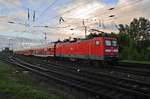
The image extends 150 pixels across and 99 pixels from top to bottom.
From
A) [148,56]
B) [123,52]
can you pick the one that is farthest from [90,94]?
[123,52]

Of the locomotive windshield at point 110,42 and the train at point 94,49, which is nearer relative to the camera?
the train at point 94,49

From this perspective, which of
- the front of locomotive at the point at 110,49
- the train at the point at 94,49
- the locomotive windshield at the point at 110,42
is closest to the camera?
the front of locomotive at the point at 110,49

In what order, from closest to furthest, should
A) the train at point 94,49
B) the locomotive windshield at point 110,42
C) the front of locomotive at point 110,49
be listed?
the front of locomotive at point 110,49, the train at point 94,49, the locomotive windshield at point 110,42

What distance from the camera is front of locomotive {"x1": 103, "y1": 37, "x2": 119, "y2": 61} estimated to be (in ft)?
104

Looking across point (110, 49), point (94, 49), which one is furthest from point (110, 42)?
point (94, 49)

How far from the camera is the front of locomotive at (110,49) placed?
104ft

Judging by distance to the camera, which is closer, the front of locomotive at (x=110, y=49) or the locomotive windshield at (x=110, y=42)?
the front of locomotive at (x=110, y=49)

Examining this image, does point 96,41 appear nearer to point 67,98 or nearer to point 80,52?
point 80,52

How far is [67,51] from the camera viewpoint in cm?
4381

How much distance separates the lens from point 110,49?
32.3 m

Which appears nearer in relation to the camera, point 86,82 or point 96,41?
point 86,82

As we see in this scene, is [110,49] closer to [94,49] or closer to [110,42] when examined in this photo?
[110,42]

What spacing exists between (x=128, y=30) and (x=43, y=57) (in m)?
64.9

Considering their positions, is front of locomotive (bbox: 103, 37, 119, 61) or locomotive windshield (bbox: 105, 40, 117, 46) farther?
locomotive windshield (bbox: 105, 40, 117, 46)
